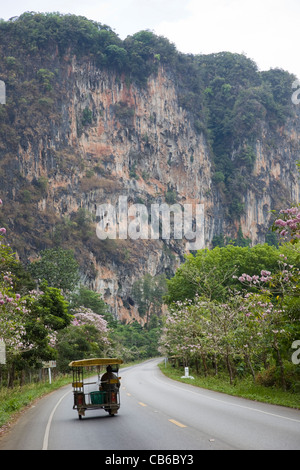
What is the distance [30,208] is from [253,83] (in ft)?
323

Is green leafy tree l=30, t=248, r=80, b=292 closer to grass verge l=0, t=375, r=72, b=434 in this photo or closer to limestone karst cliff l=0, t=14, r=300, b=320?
limestone karst cliff l=0, t=14, r=300, b=320

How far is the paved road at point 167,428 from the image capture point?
9188 millimetres

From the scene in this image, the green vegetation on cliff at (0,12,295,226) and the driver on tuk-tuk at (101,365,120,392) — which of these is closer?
the driver on tuk-tuk at (101,365,120,392)

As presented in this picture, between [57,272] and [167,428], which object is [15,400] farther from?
[57,272]

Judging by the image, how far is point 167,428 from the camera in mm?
11070

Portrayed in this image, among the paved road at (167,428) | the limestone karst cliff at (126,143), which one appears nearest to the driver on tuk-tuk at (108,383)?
the paved road at (167,428)

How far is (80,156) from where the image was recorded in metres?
105

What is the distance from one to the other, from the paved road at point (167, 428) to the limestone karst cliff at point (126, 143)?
245 feet

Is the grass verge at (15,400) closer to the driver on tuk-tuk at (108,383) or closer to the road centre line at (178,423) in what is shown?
the driver on tuk-tuk at (108,383)

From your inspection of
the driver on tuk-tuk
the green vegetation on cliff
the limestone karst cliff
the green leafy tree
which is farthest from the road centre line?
the green vegetation on cliff

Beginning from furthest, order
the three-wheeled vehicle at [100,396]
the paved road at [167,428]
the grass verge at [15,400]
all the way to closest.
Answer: the grass verge at [15,400]
the three-wheeled vehicle at [100,396]
the paved road at [167,428]

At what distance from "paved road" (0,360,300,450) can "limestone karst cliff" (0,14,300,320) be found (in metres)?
74.7

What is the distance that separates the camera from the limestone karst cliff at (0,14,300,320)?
9650 cm

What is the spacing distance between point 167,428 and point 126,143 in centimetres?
10873
